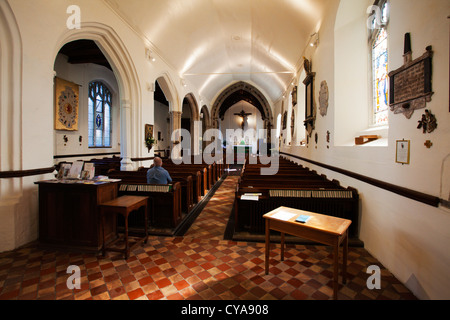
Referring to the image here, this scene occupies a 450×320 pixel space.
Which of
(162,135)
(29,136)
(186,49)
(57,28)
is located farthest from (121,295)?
(162,135)

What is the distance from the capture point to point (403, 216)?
2531 mm

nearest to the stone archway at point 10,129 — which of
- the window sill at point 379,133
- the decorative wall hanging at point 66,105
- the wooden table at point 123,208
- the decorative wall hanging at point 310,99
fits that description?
the wooden table at point 123,208

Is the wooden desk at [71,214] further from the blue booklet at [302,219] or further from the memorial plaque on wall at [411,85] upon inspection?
the memorial plaque on wall at [411,85]

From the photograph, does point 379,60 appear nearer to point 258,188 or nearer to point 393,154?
point 393,154

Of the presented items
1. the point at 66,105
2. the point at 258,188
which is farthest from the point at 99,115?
the point at 258,188

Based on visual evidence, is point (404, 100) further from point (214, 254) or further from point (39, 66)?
point (39, 66)

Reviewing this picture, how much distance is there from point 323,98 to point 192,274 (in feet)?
14.5

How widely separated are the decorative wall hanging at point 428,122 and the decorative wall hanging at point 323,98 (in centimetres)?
292

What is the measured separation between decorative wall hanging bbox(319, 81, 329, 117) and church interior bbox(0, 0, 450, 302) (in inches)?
2.4

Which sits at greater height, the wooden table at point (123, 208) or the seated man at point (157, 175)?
the seated man at point (157, 175)

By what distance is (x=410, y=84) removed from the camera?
2.40 meters

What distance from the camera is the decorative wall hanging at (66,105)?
744cm

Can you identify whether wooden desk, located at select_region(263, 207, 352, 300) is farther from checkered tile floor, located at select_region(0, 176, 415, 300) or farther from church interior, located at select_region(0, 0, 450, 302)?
checkered tile floor, located at select_region(0, 176, 415, 300)
